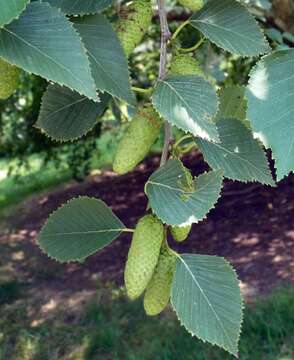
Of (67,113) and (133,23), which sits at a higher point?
(133,23)

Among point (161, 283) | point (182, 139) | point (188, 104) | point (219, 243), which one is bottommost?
point (219, 243)

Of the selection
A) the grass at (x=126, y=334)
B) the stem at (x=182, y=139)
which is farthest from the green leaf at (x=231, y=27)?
the grass at (x=126, y=334)

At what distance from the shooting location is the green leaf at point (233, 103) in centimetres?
115

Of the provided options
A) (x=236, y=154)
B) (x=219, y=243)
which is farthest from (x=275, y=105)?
(x=219, y=243)

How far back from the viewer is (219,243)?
4.90 metres

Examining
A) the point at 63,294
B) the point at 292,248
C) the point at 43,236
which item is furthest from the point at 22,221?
the point at 43,236

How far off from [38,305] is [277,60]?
3549 millimetres

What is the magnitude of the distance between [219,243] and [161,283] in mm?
3895

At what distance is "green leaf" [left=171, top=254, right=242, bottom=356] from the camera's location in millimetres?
959

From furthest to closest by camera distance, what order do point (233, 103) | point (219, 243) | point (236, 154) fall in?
point (219, 243) < point (233, 103) < point (236, 154)

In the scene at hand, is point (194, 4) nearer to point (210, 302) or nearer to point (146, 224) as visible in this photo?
point (146, 224)

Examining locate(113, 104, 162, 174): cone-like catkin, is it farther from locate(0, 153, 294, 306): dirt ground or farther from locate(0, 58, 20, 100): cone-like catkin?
locate(0, 153, 294, 306): dirt ground

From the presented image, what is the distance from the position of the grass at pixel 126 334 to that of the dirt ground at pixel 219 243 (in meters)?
0.39

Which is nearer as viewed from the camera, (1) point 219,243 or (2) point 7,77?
(2) point 7,77
